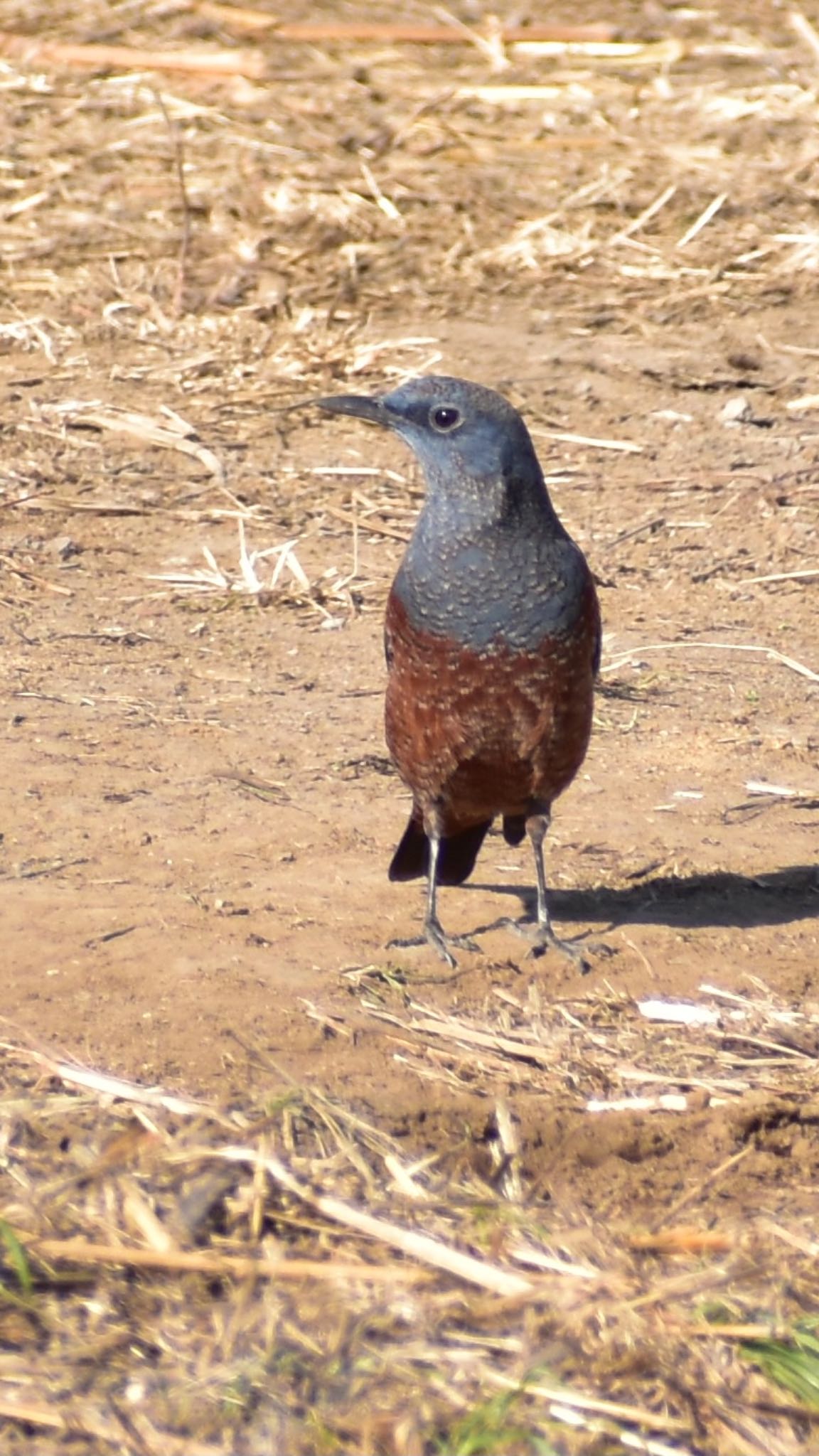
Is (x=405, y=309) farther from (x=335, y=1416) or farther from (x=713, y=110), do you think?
(x=335, y=1416)

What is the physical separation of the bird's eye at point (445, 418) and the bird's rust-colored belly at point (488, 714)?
0.49 metres

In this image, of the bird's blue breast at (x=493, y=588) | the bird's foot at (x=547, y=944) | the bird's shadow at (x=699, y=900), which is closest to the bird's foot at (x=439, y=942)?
the bird's foot at (x=547, y=944)

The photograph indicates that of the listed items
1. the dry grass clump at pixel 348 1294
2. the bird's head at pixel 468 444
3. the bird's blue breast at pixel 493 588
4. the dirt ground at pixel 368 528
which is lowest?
the dirt ground at pixel 368 528

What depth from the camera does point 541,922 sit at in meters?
5.70

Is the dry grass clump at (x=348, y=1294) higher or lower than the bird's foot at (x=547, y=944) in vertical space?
higher

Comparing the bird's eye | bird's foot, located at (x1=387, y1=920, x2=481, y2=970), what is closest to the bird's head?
the bird's eye

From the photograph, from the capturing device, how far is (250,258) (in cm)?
1074

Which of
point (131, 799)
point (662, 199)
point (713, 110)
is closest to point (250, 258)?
point (662, 199)

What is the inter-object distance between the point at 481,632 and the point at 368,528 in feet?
11.4

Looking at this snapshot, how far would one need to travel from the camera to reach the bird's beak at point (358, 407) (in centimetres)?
571

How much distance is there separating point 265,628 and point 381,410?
93.5 inches

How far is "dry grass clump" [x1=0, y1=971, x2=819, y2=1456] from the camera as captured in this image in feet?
11.6

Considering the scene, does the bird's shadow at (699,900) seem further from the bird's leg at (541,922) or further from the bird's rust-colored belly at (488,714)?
the bird's rust-colored belly at (488,714)

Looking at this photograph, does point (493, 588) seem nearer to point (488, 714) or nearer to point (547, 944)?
point (488, 714)
